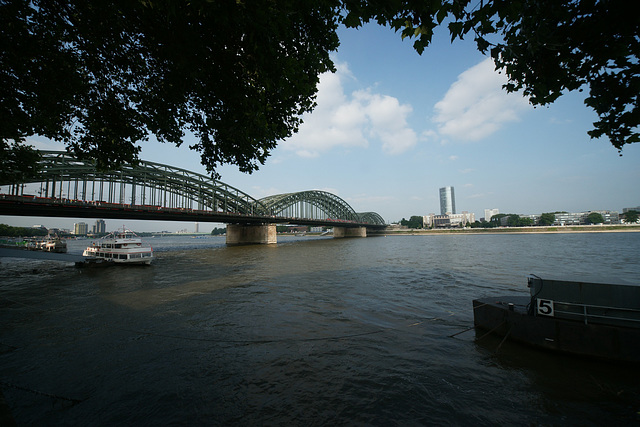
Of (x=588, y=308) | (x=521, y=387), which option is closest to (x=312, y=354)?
(x=521, y=387)

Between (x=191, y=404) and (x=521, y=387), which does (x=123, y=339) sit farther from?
(x=521, y=387)

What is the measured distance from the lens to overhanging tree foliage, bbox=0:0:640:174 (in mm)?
4918

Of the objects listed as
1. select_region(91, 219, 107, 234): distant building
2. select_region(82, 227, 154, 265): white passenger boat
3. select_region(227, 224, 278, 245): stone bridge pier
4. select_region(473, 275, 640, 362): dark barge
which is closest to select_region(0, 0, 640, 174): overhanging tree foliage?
select_region(473, 275, 640, 362): dark barge

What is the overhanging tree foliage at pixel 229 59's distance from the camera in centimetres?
492

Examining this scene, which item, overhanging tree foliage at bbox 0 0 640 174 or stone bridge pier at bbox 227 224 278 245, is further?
stone bridge pier at bbox 227 224 278 245

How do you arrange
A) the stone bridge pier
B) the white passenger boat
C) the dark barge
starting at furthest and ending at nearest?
the stone bridge pier
the white passenger boat
the dark barge

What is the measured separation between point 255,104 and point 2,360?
33.8 feet

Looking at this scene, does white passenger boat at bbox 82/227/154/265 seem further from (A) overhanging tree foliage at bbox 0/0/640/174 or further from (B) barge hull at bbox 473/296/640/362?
(B) barge hull at bbox 473/296/640/362

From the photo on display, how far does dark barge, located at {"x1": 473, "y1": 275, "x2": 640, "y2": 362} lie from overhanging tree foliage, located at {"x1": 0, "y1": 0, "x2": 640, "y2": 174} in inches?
172

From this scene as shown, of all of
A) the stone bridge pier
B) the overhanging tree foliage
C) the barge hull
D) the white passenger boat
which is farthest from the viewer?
the stone bridge pier

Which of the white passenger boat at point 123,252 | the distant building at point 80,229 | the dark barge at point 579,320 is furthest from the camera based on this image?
the distant building at point 80,229

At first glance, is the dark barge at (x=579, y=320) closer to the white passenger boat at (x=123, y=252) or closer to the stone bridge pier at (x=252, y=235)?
the white passenger boat at (x=123, y=252)


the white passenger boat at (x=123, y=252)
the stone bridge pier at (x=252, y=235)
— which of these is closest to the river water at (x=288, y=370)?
the white passenger boat at (x=123, y=252)

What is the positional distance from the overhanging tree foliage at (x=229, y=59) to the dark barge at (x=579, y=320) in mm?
4380
